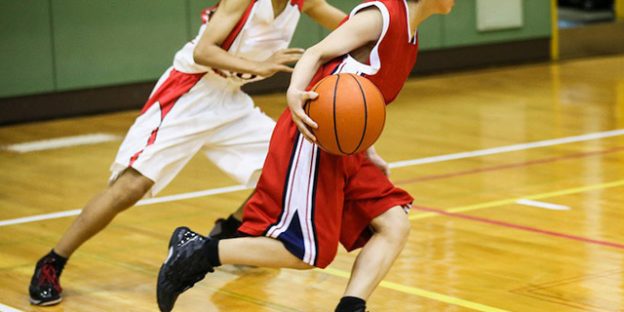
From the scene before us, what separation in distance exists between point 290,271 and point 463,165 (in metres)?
2.69

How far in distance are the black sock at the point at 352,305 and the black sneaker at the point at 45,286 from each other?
1420mm

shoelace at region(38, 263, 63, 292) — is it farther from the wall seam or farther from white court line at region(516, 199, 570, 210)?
the wall seam

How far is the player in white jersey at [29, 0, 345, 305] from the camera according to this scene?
473 cm

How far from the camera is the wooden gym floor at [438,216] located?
15.5 feet

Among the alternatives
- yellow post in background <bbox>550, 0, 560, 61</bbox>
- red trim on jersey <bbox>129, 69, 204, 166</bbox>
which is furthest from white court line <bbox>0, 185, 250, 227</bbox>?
yellow post in background <bbox>550, 0, 560, 61</bbox>

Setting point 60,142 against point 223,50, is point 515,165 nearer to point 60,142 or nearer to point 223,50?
point 223,50

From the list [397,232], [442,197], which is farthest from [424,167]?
[397,232]

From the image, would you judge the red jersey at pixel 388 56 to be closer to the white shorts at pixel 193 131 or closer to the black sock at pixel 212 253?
the black sock at pixel 212 253

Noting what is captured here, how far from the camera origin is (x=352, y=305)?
383 centimetres

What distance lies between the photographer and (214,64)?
15.5 ft

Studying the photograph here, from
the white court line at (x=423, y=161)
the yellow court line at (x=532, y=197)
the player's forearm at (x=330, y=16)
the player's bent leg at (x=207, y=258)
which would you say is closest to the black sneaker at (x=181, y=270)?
the player's bent leg at (x=207, y=258)

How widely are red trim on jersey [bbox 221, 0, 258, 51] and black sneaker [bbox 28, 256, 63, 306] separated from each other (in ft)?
3.80

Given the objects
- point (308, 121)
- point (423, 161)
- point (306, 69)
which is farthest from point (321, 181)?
point (423, 161)

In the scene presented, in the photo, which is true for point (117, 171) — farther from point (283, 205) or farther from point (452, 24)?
point (452, 24)
